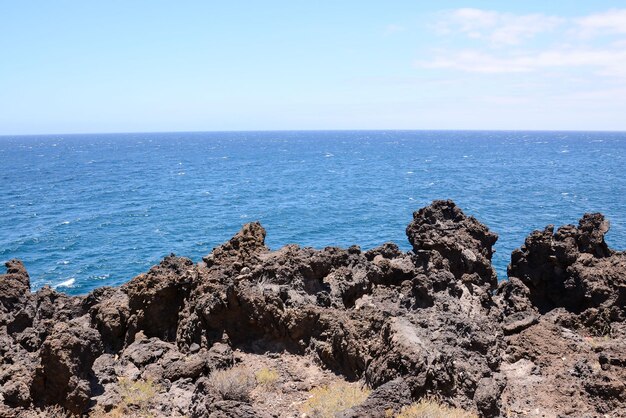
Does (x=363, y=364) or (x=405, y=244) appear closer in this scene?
(x=363, y=364)

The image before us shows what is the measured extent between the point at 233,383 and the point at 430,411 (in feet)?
15.6

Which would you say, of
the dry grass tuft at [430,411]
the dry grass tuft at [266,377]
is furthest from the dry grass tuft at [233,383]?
the dry grass tuft at [430,411]

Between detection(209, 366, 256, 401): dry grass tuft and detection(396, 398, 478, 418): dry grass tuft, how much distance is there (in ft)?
12.7

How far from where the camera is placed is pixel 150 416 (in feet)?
42.7

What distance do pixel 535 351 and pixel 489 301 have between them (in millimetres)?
3899

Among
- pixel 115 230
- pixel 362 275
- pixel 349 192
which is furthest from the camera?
pixel 349 192

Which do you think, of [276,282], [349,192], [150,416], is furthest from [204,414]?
[349,192]

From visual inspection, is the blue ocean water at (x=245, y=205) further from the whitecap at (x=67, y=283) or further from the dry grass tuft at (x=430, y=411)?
the dry grass tuft at (x=430, y=411)

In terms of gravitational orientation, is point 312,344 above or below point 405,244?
above

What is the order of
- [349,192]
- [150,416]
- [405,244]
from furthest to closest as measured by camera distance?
[349,192]
[405,244]
[150,416]

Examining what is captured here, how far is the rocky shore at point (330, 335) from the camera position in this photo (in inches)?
526

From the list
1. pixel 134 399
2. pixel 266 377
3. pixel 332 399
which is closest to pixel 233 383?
pixel 266 377

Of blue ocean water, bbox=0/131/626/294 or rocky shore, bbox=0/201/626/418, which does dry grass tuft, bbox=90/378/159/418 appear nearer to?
rocky shore, bbox=0/201/626/418

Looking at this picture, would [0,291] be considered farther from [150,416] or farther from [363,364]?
[363,364]
